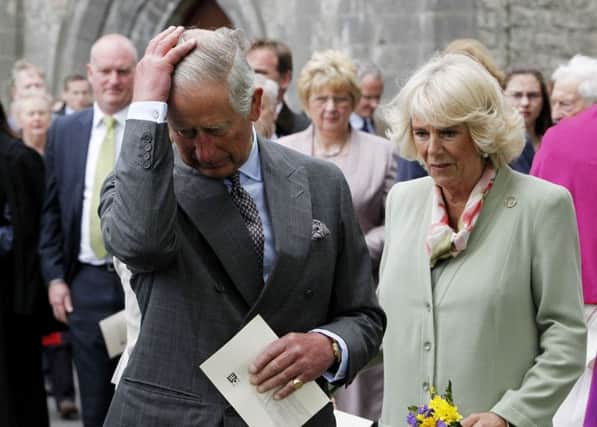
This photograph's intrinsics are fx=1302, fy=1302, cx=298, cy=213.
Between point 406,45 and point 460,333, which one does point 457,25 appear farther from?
point 460,333

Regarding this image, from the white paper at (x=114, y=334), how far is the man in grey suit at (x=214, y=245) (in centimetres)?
250

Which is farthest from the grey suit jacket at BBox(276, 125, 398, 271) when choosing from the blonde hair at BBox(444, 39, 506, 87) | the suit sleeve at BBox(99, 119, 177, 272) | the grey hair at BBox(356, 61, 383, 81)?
A: the suit sleeve at BBox(99, 119, 177, 272)

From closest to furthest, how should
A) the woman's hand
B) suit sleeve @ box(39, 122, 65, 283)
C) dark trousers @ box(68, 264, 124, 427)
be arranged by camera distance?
the woman's hand < dark trousers @ box(68, 264, 124, 427) < suit sleeve @ box(39, 122, 65, 283)

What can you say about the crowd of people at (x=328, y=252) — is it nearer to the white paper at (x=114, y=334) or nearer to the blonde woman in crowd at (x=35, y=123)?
the white paper at (x=114, y=334)

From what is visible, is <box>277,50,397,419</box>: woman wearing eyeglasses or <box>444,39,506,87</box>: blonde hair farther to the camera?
<box>277,50,397,419</box>: woman wearing eyeglasses

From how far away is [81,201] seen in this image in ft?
21.3

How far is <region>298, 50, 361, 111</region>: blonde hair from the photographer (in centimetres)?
687

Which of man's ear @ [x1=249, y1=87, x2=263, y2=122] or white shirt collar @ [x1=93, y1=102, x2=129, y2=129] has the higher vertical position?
man's ear @ [x1=249, y1=87, x2=263, y2=122]

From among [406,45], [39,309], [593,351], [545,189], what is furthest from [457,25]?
[545,189]

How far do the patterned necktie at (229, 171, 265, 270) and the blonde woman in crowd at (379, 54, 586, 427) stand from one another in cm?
102

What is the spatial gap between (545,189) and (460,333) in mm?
505

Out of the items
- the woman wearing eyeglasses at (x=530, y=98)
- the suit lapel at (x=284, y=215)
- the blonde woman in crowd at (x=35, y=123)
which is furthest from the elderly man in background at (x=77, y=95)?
the suit lapel at (x=284, y=215)

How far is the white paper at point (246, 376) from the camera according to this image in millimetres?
2943

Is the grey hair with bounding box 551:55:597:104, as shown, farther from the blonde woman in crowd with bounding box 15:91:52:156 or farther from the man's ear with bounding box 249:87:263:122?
the blonde woman in crowd with bounding box 15:91:52:156
